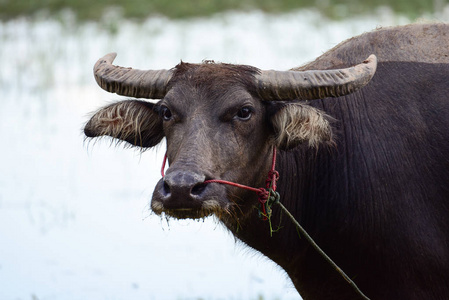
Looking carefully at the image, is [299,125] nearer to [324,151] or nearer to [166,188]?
[324,151]

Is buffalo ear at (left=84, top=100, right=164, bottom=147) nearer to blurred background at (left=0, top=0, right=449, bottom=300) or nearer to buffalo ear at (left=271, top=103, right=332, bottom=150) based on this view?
blurred background at (left=0, top=0, right=449, bottom=300)

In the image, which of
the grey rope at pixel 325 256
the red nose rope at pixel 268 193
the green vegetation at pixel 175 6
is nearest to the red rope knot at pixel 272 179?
the red nose rope at pixel 268 193

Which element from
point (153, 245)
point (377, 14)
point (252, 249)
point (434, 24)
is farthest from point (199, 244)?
point (377, 14)

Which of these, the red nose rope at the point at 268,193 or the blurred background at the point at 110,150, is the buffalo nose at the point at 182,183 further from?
the blurred background at the point at 110,150

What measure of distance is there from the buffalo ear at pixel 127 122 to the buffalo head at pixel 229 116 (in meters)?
0.11

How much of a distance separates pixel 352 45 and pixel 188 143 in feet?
4.38

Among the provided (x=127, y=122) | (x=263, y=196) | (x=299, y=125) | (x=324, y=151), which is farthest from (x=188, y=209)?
(x=324, y=151)

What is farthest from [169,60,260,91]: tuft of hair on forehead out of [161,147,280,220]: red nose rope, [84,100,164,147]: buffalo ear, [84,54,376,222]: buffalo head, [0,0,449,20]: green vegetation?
[0,0,449,20]: green vegetation

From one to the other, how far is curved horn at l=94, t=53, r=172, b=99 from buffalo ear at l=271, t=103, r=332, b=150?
59 cm

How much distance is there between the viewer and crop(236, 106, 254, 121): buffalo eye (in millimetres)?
4105

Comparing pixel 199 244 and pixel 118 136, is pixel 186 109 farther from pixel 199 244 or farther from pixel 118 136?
pixel 199 244

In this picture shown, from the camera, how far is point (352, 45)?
479 cm

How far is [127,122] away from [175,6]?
11.8 metres

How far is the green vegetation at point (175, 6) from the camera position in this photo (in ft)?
49.9
